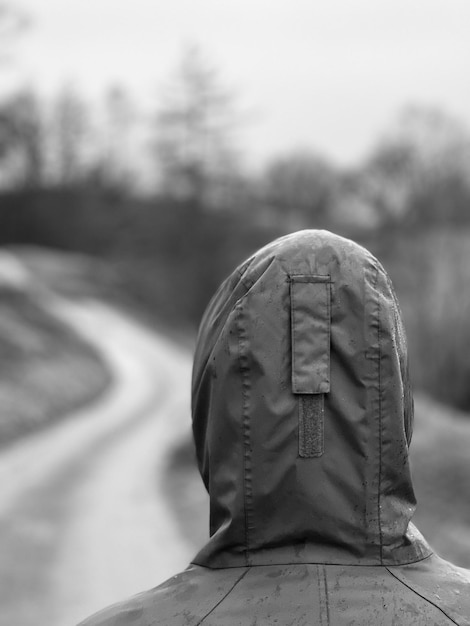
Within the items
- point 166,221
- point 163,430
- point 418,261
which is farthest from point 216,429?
point 166,221

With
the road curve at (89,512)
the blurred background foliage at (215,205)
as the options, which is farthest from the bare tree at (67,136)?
the road curve at (89,512)

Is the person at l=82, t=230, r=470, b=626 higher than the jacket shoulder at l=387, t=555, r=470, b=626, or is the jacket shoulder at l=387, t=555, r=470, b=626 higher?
the person at l=82, t=230, r=470, b=626

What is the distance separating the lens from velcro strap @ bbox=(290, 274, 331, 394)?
2.21 metres

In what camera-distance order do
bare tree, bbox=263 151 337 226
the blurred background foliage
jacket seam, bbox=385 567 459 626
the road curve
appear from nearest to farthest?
jacket seam, bbox=385 567 459 626, the road curve, the blurred background foliage, bare tree, bbox=263 151 337 226

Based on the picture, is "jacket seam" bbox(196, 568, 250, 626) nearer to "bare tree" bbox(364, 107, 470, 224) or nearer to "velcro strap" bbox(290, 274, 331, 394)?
"velcro strap" bbox(290, 274, 331, 394)

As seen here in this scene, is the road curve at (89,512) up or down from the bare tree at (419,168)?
down

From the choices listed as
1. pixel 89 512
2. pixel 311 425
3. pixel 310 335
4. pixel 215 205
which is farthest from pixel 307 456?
pixel 215 205

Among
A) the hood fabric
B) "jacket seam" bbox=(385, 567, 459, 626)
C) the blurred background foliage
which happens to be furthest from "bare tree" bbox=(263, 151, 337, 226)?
"jacket seam" bbox=(385, 567, 459, 626)

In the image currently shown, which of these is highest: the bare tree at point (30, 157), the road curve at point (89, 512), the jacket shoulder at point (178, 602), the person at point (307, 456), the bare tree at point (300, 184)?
the bare tree at point (30, 157)

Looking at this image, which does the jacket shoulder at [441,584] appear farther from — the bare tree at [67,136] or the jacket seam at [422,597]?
the bare tree at [67,136]

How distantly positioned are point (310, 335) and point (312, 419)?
0.18 metres

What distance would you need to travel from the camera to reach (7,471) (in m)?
14.2

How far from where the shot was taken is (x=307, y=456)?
224 centimetres

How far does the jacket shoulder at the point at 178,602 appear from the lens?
87.4 inches
